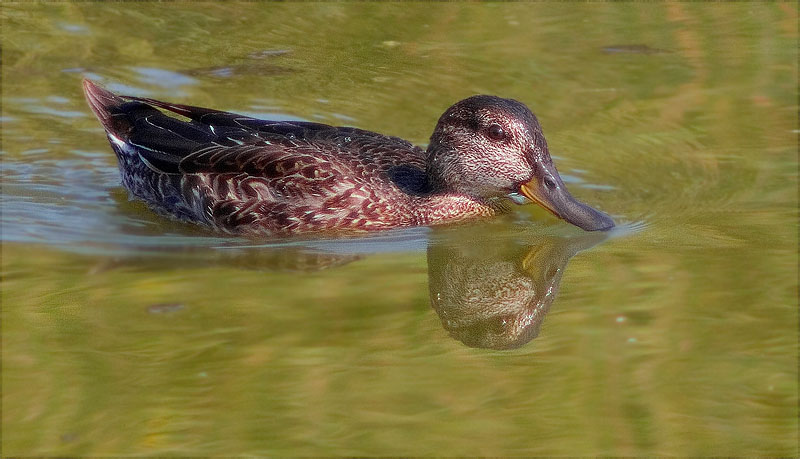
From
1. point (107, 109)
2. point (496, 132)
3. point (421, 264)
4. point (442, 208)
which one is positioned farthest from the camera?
point (107, 109)

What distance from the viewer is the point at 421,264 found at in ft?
25.3

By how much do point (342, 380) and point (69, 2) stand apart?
792 cm

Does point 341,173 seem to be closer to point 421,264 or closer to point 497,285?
point 421,264

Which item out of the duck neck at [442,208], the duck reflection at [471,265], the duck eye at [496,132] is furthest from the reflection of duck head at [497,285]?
the duck eye at [496,132]

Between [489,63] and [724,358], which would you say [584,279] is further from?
[489,63]

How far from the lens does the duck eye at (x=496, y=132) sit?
8.34 m

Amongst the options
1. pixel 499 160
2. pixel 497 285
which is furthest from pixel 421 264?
pixel 499 160

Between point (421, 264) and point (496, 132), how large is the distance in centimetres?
123

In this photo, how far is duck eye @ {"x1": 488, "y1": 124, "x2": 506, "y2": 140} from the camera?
8.34 meters

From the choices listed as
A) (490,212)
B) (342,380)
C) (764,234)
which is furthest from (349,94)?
(342,380)

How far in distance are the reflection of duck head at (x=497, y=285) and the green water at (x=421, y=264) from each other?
0.02 m

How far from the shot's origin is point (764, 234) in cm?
812

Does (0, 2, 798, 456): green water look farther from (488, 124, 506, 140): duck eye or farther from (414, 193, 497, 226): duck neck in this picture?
(488, 124, 506, 140): duck eye

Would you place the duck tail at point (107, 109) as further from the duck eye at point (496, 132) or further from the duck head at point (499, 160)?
the duck eye at point (496, 132)
